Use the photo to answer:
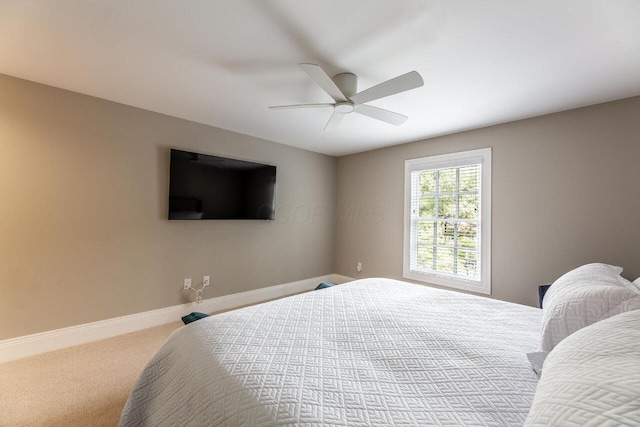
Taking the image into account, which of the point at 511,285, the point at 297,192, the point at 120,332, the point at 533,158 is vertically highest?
the point at 533,158

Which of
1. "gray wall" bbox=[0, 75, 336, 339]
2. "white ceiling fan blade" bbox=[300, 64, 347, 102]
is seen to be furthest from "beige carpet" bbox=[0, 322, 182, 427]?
"white ceiling fan blade" bbox=[300, 64, 347, 102]

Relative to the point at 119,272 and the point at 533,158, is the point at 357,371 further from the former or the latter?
the point at 533,158

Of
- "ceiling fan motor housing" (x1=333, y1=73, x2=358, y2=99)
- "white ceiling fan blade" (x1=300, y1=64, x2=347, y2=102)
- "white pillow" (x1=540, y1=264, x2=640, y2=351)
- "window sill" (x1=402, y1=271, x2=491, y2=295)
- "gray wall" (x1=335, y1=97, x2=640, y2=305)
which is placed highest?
"ceiling fan motor housing" (x1=333, y1=73, x2=358, y2=99)

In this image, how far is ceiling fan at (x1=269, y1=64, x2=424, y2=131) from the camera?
176cm

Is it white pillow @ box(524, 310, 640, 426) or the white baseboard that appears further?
the white baseboard

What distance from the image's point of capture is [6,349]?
223 cm

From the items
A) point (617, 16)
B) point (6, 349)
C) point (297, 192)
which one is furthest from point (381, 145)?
point (6, 349)

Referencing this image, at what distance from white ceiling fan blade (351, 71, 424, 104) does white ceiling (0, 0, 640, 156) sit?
22 cm

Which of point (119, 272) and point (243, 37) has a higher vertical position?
point (243, 37)

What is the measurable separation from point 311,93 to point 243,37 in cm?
84

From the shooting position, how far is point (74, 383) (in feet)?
6.37

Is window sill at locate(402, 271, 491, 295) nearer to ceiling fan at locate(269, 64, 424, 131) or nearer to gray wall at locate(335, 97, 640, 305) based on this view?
gray wall at locate(335, 97, 640, 305)

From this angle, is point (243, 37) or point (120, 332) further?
point (120, 332)

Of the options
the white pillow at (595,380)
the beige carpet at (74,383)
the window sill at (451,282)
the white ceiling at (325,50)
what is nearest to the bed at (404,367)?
the white pillow at (595,380)
